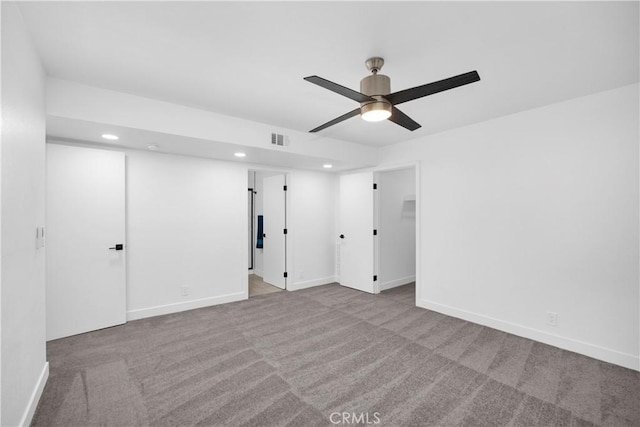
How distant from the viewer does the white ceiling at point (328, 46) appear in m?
1.62

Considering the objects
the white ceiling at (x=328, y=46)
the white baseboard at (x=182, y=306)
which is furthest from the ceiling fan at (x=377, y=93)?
the white baseboard at (x=182, y=306)

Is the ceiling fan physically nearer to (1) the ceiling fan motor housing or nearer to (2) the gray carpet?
(1) the ceiling fan motor housing

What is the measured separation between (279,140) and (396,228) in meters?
2.86

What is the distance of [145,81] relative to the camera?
2453 millimetres

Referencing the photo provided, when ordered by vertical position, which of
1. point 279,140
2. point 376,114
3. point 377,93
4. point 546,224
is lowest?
point 546,224

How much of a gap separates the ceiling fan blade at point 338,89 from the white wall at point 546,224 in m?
2.27

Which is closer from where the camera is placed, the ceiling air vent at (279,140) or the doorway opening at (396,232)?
the ceiling air vent at (279,140)

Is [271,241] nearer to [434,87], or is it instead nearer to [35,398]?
[35,398]

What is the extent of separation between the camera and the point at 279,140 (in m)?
3.68

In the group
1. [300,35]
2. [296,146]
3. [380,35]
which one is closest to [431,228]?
[296,146]

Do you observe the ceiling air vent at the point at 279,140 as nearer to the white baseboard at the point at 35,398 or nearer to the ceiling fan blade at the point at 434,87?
the ceiling fan blade at the point at 434,87

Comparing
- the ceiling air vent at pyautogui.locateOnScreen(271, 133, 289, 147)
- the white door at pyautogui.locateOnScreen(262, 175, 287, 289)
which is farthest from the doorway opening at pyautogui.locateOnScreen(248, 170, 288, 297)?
the ceiling air vent at pyautogui.locateOnScreen(271, 133, 289, 147)

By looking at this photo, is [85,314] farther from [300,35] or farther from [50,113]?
[300,35]

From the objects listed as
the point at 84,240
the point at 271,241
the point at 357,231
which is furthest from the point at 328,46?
the point at 271,241
